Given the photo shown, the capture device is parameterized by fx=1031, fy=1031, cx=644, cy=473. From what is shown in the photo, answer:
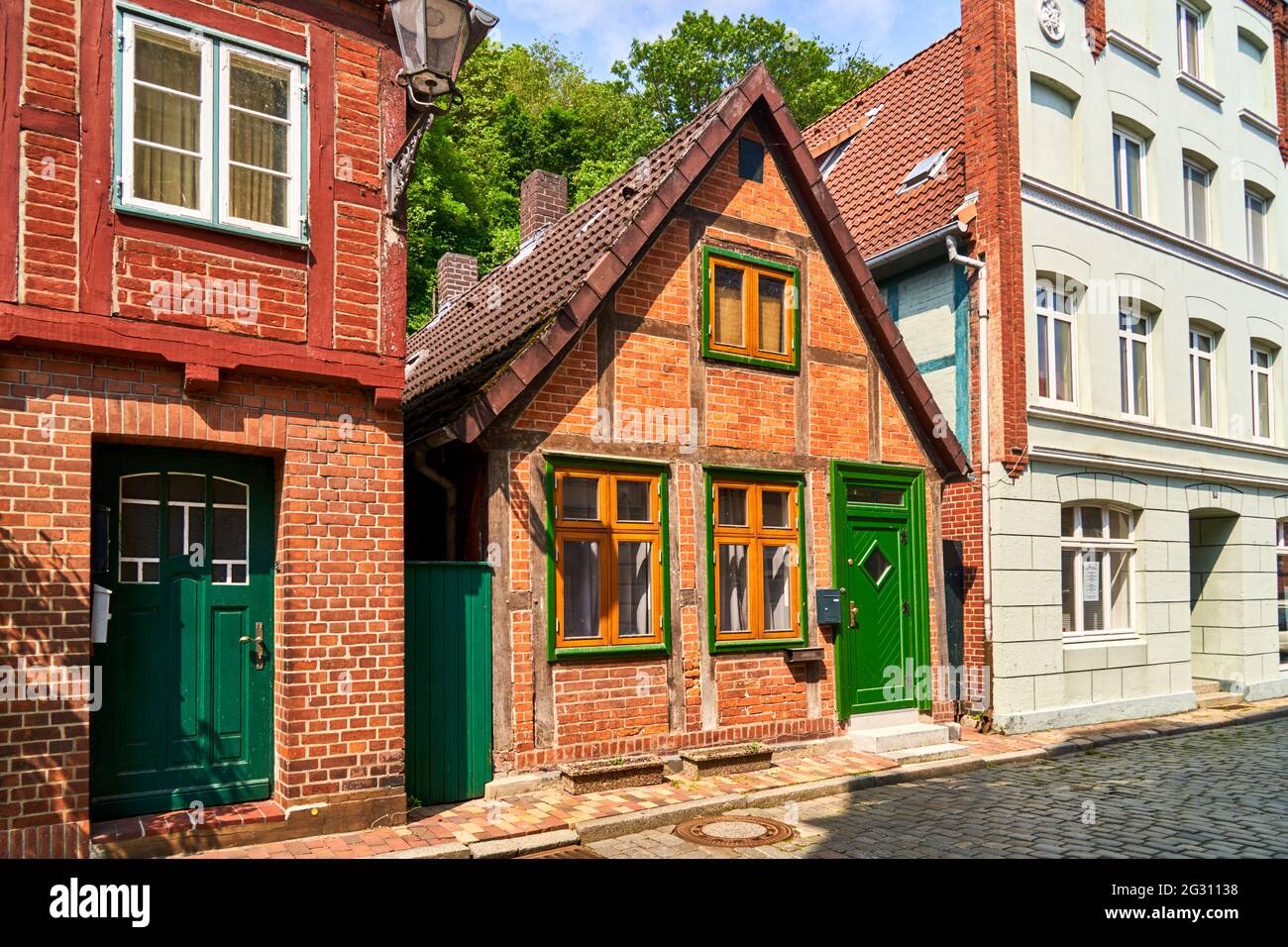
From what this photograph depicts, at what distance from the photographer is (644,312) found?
9.76 meters

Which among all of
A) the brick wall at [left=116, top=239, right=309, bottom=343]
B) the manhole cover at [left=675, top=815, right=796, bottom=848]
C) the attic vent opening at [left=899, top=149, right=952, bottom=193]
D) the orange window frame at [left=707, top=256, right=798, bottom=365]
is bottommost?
the manhole cover at [left=675, top=815, right=796, bottom=848]

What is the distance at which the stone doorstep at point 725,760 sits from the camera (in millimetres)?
9328

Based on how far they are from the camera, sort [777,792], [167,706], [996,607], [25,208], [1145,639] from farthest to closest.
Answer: [1145,639], [996,607], [777,792], [167,706], [25,208]

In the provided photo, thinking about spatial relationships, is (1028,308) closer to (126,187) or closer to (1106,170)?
(1106,170)

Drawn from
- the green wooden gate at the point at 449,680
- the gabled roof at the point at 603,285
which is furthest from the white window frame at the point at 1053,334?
the green wooden gate at the point at 449,680

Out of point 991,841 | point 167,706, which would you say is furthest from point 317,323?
point 991,841

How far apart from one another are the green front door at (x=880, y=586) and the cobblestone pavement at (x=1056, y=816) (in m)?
1.31

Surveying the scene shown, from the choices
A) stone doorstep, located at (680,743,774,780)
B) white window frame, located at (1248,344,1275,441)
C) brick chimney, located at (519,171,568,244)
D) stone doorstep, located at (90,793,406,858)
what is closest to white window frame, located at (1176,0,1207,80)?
white window frame, located at (1248,344,1275,441)

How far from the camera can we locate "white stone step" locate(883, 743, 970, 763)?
10.3m

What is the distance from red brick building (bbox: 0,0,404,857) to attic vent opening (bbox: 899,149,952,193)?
8741mm

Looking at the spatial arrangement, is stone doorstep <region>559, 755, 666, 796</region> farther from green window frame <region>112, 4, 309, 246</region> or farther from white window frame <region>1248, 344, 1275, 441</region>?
white window frame <region>1248, 344, 1275, 441</region>

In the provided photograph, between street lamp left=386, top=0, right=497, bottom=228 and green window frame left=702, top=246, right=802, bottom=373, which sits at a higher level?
street lamp left=386, top=0, right=497, bottom=228

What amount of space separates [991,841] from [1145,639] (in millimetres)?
8236

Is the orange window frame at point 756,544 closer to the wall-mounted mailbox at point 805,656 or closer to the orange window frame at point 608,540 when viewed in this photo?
the wall-mounted mailbox at point 805,656
